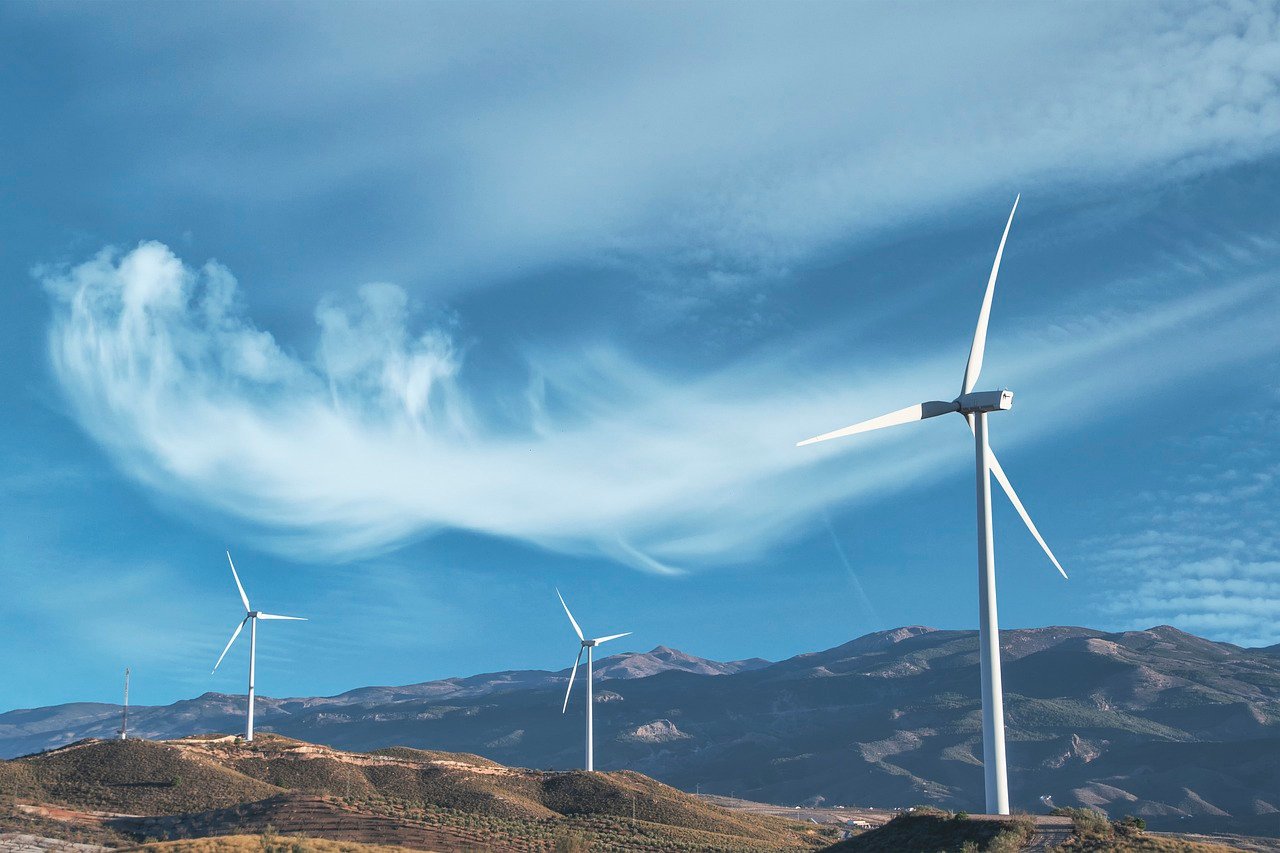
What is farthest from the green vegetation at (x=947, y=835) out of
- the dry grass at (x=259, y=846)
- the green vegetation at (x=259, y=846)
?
the green vegetation at (x=259, y=846)

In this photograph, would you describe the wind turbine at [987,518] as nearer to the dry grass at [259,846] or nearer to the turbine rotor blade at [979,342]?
the turbine rotor blade at [979,342]

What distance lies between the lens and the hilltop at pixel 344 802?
3642 inches

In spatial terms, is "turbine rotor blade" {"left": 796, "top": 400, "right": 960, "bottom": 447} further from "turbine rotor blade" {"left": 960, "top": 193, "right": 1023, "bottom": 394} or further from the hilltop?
the hilltop

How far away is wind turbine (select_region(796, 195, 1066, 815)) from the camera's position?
59.4m

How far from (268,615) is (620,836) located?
75.9 metres

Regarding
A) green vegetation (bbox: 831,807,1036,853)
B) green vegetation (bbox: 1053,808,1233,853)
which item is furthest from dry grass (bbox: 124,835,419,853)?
green vegetation (bbox: 1053,808,1233,853)

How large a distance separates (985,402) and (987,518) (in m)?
6.75

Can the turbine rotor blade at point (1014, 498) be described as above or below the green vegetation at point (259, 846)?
above

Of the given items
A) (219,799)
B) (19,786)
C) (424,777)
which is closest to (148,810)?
(219,799)

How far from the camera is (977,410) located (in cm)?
6669

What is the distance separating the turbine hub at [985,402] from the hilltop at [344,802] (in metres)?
45.7

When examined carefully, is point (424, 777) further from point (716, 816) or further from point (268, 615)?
point (268, 615)

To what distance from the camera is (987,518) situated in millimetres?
63094

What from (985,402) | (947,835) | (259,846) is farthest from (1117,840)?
(259,846)
